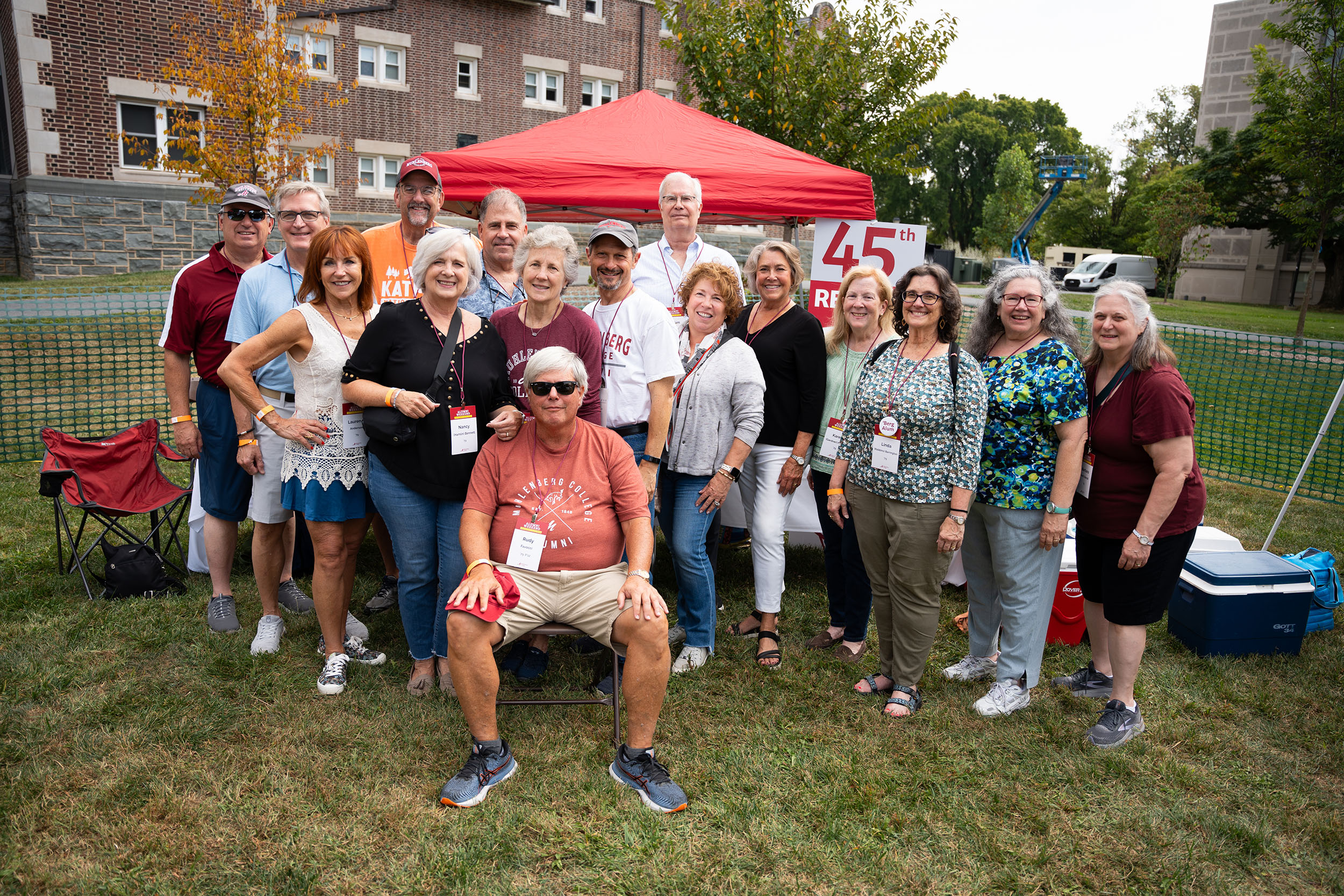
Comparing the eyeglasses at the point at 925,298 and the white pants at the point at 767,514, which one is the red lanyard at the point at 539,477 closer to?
the white pants at the point at 767,514

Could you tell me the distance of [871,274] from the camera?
368 cm

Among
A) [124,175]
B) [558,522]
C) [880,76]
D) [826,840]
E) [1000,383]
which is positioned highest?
[880,76]

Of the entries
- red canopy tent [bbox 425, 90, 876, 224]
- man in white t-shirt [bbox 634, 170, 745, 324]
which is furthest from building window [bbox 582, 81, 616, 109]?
man in white t-shirt [bbox 634, 170, 745, 324]

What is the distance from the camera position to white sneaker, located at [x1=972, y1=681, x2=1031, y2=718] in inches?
135

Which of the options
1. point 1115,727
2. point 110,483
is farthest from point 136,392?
point 1115,727

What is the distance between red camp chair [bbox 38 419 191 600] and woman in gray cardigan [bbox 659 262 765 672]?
2523 millimetres

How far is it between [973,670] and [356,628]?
290cm

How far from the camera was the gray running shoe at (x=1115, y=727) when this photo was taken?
3.21 meters

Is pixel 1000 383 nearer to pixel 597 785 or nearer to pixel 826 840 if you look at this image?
pixel 826 840

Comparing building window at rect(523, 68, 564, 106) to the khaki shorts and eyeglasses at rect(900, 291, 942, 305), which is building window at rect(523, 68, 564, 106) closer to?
eyeglasses at rect(900, 291, 942, 305)

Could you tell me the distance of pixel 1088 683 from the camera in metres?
3.67

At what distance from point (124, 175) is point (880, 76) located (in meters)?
13.3

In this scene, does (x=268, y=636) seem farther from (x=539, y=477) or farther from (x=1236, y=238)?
(x=1236, y=238)

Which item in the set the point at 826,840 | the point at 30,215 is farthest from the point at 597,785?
the point at 30,215
